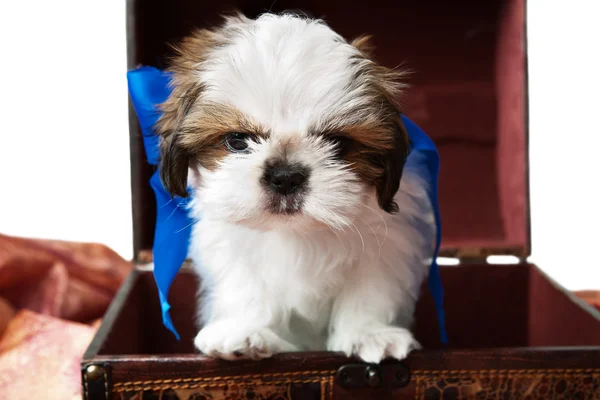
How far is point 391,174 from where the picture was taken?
4.89 ft

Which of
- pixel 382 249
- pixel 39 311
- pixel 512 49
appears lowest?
pixel 39 311

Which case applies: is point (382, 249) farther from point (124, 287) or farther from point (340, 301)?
point (124, 287)

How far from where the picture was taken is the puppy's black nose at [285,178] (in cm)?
134

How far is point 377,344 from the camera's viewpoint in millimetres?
1516

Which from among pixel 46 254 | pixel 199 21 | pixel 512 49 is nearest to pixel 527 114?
pixel 512 49

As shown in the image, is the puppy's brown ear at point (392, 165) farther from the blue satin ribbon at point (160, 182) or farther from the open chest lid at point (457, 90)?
the open chest lid at point (457, 90)

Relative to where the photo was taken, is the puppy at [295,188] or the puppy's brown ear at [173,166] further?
the puppy's brown ear at [173,166]

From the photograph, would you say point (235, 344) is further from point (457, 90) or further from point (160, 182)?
point (457, 90)

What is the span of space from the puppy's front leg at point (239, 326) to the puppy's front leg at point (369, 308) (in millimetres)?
161

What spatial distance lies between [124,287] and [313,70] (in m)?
1.16

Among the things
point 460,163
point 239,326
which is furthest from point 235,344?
point 460,163

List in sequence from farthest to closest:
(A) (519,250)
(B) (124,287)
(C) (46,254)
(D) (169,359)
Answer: (C) (46,254), (A) (519,250), (B) (124,287), (D) (169,359)

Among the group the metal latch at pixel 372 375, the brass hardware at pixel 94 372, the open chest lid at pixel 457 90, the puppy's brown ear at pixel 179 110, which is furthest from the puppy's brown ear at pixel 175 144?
the open chest lid at pixel 457 90

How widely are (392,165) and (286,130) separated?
0.27m
